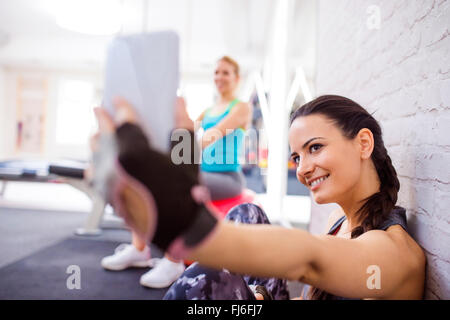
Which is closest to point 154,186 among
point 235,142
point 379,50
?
point 379,50

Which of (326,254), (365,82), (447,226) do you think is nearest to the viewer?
(326,254)

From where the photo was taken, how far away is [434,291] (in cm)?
68

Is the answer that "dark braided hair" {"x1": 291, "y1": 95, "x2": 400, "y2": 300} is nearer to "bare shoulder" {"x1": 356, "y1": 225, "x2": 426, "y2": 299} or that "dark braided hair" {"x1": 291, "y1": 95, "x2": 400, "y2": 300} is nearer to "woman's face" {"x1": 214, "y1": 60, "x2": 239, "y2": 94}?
"bare shoulder" {"x1": 356, "y1": 225, "x2": 426, "y2": 299}

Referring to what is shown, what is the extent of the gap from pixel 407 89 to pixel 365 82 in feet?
1.05

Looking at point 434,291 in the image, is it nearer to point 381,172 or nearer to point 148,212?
point 381,172

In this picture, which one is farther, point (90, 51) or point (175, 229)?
point (90, 51)

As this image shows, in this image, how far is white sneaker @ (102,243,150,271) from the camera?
6.15ft

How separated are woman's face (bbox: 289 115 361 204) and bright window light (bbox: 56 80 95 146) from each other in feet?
27.4

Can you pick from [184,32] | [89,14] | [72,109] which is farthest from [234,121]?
[72,109]

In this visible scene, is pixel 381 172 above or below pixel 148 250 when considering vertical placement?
above

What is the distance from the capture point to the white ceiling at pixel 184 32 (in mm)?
4605

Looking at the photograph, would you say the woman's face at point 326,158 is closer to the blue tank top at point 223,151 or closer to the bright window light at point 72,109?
the blue tank top at point 223,151

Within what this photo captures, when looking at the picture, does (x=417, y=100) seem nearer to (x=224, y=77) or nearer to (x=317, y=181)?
(x=317, y=181)

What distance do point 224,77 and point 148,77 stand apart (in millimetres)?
1515
